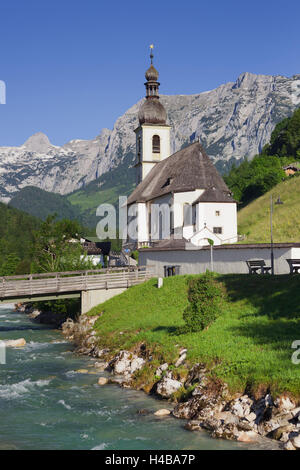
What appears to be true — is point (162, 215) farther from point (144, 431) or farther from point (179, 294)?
point (144, 431)

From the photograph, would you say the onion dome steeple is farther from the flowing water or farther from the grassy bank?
the flowing water

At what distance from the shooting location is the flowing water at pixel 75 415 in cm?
1485

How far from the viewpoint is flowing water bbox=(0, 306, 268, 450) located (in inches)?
585

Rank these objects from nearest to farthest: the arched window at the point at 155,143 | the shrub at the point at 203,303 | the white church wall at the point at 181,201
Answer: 1. the shrub at the point at 203,303
2. the white church wall at the point at 181,201
3. the arched window at the point at 155,143

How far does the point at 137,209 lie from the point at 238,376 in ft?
170

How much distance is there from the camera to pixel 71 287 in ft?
126

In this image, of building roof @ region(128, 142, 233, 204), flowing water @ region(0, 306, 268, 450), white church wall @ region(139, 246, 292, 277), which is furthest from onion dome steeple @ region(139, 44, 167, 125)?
flowing water @ region(0, 306, 268, 450)

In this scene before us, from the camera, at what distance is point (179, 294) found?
3388 centimetres

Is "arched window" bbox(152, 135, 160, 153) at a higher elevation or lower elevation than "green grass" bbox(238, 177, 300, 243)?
higher

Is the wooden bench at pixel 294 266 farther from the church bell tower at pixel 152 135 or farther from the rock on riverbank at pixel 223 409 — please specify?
the church bell tower at pixel 152 135

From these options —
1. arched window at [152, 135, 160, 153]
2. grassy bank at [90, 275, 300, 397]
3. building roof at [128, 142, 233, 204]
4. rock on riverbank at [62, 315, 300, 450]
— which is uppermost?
arched window at [152, 135, 160, 153]

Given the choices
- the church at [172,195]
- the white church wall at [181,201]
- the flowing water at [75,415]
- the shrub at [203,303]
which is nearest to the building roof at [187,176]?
the church at [172,195]

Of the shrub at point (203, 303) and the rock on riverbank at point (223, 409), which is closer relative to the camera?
the rock on riverbank at point (223, 409)

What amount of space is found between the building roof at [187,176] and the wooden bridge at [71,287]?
16321mm
